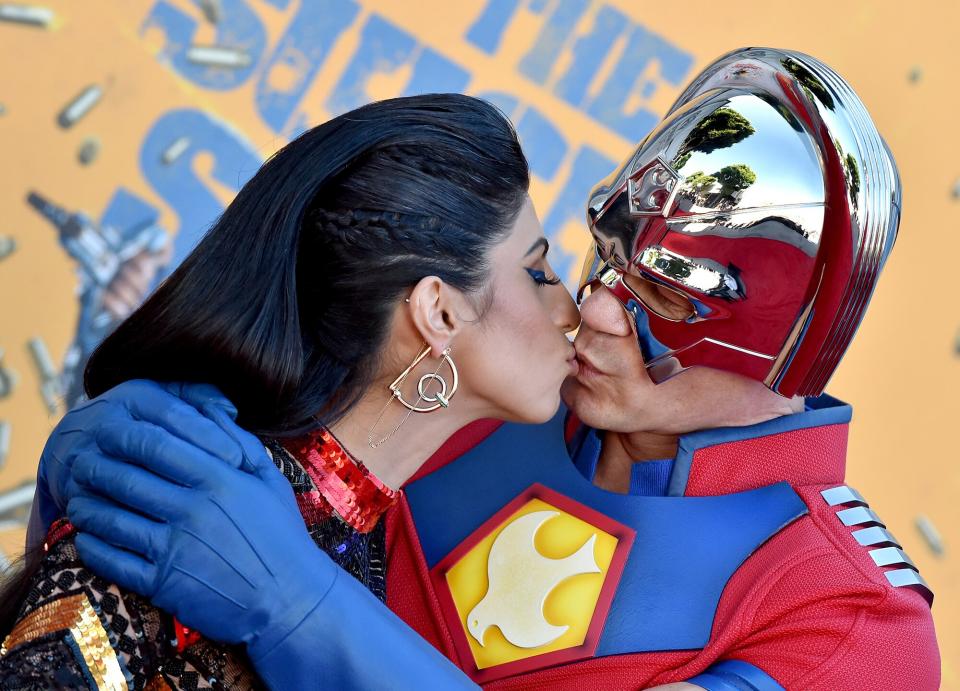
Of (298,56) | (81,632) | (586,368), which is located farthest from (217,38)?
(81,632)

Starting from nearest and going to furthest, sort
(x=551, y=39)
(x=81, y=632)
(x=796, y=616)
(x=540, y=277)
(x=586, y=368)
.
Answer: (x=81, y=632)
(x=796, y=616)
(x=540, y=277)
(x=586, y=368)
(x=551, y=39)

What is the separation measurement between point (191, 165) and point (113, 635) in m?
1.58

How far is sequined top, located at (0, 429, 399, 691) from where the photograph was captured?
90 centimetres

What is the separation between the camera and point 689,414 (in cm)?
137

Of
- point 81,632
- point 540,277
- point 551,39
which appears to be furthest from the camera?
point 551,39

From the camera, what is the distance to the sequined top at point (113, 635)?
900 millimetres

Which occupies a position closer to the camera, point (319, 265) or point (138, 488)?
point (138, 488)

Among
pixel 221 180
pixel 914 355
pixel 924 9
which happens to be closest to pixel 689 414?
pixel 914 355

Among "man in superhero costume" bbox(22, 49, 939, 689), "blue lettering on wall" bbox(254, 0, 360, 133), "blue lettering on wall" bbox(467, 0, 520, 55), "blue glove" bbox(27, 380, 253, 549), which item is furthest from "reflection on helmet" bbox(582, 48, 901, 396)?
"blue lettering on wall" bbox(254, 0, 360, 133)

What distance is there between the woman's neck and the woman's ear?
0.28ft

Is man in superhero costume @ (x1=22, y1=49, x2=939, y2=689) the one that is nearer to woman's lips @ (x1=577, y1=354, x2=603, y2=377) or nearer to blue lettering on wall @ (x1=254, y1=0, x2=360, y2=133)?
woman's lips @ (x1=577, y1=354, x2=603, y2=377)

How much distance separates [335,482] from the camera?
1158 millimetres

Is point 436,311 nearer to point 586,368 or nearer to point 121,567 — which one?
point 586,368

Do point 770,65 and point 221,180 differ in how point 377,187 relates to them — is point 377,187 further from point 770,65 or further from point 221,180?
point 221,180
